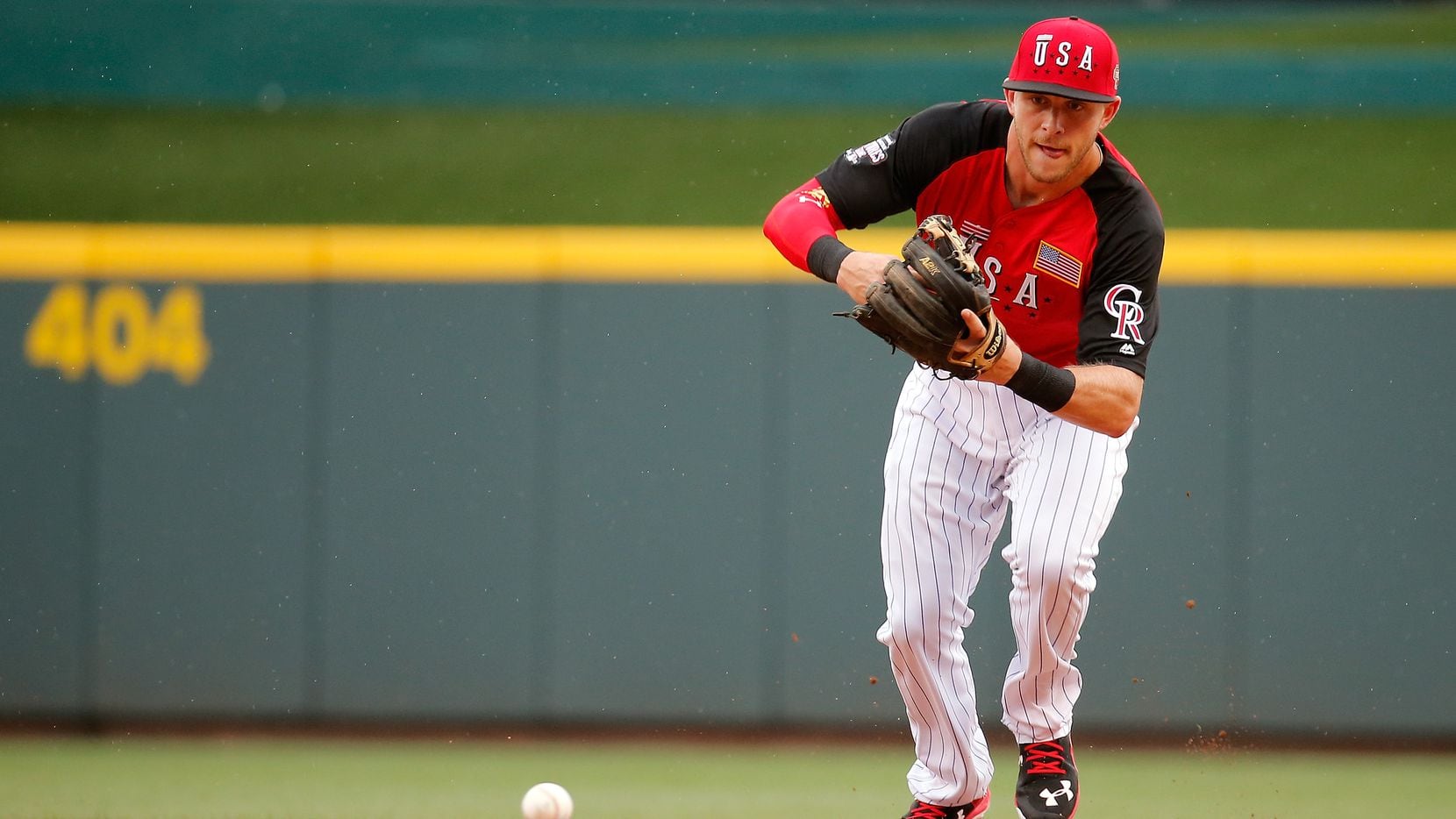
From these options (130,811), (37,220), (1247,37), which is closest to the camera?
(130,811)

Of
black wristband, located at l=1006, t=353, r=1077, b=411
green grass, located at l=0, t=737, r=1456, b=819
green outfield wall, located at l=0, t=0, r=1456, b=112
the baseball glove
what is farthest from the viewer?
green outfield wall, located at l=0, t=0, r=1456, b=112

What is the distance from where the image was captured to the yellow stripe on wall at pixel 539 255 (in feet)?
20.8

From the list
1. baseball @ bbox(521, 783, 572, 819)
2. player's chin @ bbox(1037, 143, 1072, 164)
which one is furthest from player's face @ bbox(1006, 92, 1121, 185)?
baseball @ bbox(521, 783, 572, 819)

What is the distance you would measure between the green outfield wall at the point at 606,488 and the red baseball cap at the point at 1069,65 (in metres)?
2.93

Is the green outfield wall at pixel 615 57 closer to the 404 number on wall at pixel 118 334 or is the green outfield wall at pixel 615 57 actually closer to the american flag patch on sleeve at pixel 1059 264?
the 404 number on wall at pixel 118 334

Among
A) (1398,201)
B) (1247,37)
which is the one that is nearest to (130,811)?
(1398,201)

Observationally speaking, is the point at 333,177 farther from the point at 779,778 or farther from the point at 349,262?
the point at 779,778

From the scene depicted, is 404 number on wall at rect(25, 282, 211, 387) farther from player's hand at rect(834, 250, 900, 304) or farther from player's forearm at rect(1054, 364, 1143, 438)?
player's forearm at rect(1054, 364, 1143, 438)

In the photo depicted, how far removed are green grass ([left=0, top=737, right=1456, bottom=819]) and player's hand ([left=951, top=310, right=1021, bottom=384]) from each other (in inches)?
75.3

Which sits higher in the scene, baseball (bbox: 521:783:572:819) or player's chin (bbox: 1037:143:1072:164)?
player's chin (bbox: 1037:143:1072:164)

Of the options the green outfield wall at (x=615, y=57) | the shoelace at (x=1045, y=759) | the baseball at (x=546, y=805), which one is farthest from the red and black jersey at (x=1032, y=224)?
the green outfield wall at (x=615, y=57)

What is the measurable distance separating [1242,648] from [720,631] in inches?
82.8

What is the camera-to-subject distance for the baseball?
3916 millimetres

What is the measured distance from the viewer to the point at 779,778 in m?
5.66
